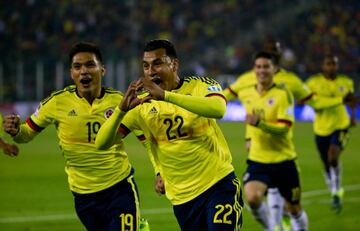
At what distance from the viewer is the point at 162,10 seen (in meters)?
43.0

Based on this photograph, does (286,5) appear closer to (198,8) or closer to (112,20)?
(198,8)

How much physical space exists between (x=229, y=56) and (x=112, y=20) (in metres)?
6.19

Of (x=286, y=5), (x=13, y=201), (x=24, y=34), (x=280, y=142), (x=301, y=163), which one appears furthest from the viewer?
(x=286, y=5)

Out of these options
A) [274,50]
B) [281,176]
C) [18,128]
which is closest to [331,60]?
[274,50]

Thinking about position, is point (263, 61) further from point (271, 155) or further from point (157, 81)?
point (157, 81)

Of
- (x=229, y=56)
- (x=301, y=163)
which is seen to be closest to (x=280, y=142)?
(x=301, y=163)

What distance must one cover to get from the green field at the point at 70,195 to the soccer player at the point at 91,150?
4.65 metres

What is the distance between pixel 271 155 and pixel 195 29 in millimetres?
32056

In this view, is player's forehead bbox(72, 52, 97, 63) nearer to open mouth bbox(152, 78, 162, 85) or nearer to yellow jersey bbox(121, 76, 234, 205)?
yellow jersey bbox(121, 76, 234, 205)

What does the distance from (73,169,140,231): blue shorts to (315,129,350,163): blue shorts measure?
8525 mm

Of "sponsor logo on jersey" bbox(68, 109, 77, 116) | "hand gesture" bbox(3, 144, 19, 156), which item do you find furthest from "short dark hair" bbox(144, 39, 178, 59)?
"hand gesture" bbox(3, 144, 19, 156)

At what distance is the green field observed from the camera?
13312mm

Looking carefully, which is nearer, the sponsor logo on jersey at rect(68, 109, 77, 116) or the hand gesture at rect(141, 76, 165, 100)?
the hand gesture at rect(141, 76, 165, 100)

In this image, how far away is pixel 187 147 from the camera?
23.1 feet
